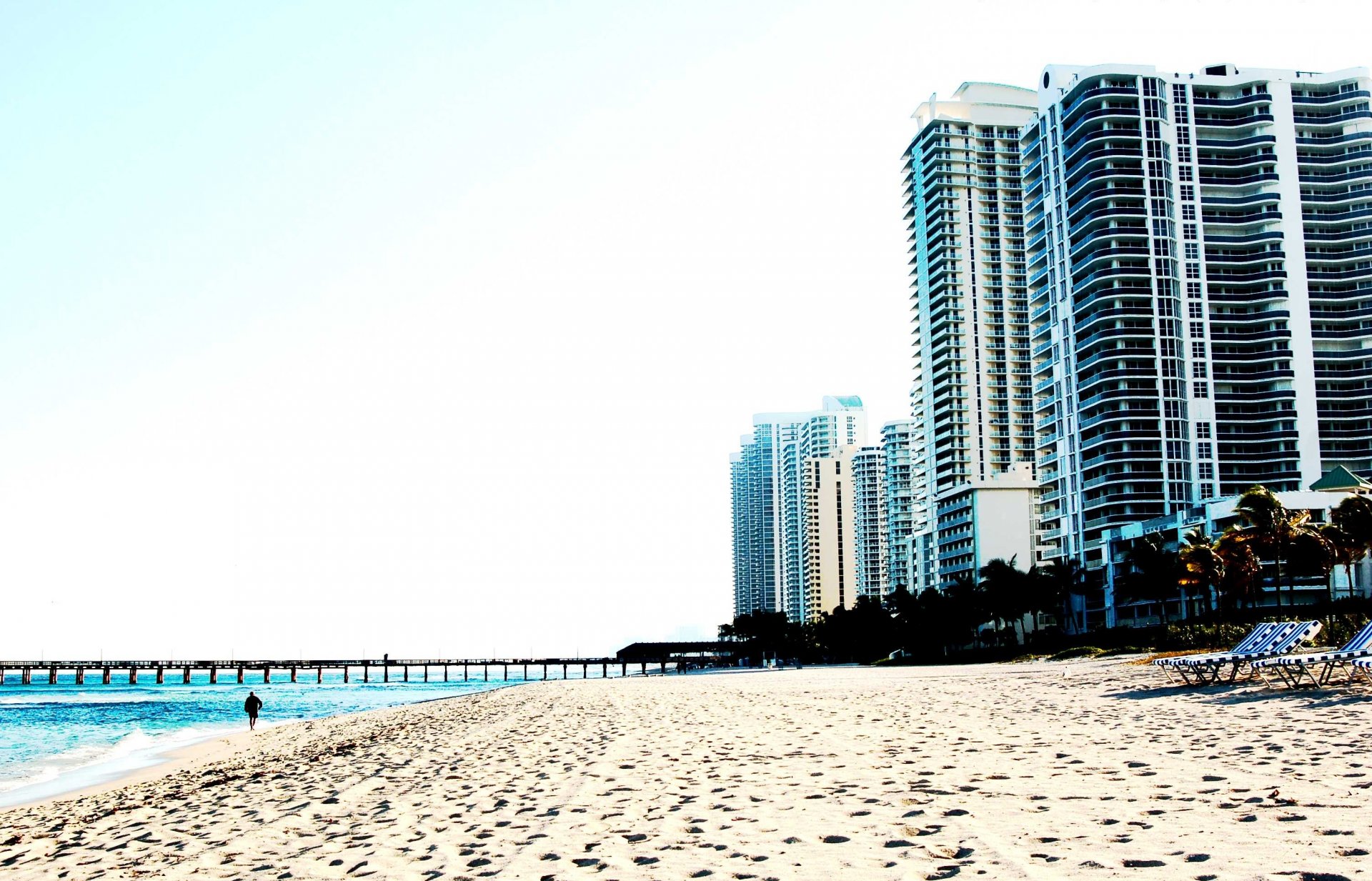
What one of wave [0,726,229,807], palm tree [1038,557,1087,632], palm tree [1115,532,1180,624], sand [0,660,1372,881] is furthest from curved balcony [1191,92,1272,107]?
sand [0,660,1372,881]

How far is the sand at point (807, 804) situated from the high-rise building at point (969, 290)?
455 feet

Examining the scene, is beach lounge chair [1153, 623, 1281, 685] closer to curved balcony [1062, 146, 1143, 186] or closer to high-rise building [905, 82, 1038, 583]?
curved balcony [1062, 146, 1143, 186]

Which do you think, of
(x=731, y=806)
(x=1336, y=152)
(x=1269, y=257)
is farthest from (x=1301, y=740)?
(x=1336, y=152)

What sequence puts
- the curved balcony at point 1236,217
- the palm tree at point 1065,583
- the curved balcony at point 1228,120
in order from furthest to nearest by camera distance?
the curved balcony at point 1228,120
the curved balcony at point 1236,217
the palm tree at point 1065,583

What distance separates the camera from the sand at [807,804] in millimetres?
8281

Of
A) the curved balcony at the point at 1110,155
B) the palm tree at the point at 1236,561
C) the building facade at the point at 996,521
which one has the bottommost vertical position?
the palm tree at the point at 1236,561

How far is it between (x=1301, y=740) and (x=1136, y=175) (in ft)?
416

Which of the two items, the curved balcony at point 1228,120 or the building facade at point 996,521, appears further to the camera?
the building facade at point 996,521

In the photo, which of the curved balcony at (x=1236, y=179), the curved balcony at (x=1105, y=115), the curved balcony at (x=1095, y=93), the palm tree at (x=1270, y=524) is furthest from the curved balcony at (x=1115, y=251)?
the palm tree at (x=1270, y=524)

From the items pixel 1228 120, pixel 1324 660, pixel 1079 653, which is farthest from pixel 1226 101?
pixel 1324 660

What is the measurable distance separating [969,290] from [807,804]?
158 metres

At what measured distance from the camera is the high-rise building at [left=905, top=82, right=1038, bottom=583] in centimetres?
15850

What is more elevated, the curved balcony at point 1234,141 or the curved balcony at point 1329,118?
the curved balcony at point 1329,118

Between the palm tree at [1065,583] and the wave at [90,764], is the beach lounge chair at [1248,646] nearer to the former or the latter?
the wave at [90,764]
